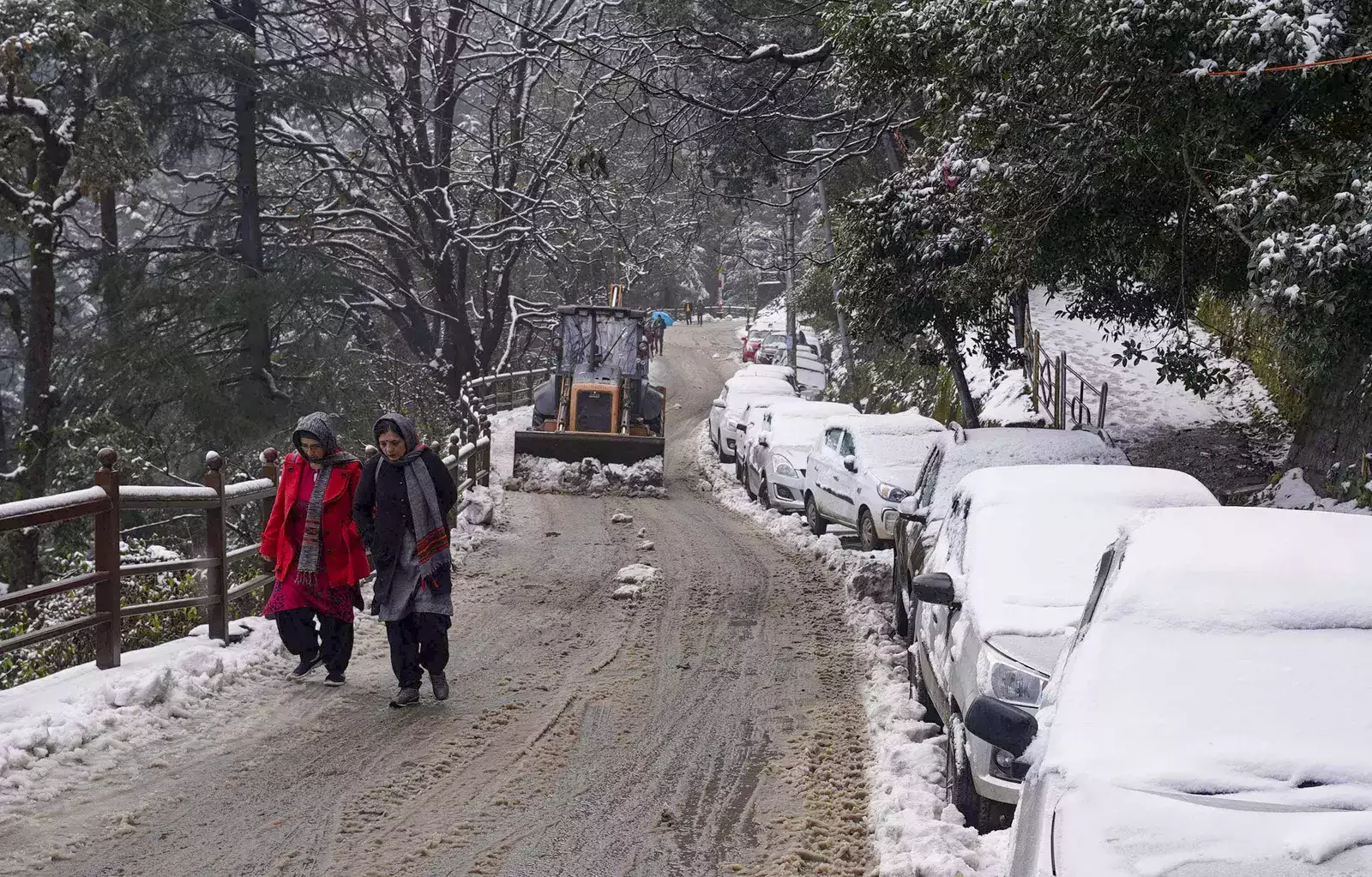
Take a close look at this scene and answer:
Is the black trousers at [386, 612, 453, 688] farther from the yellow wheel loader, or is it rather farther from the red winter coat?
the yellow wheel loader

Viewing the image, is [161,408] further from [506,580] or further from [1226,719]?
[1226,719]

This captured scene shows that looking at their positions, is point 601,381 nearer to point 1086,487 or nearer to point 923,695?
point 923,695

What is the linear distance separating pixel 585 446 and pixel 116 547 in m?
15.0

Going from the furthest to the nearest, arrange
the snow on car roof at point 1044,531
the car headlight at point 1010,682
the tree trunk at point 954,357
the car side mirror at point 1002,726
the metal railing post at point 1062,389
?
the metal railing post at point 1062,389, the tree trunk at point 954,357, the snow on car roof at point 1044,531, the car headlight at point 1010,682, the car side mirror at point 1002,726

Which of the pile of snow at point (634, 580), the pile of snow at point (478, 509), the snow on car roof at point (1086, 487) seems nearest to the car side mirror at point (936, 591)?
the snow on car roof at point (1086, 487)

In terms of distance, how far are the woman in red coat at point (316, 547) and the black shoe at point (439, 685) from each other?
2.52 ft

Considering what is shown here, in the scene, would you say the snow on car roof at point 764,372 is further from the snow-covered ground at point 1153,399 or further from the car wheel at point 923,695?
the car wheel at point 923,695

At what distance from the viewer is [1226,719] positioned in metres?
3.55

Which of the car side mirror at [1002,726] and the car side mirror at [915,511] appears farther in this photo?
the car side mirror at [915,511]

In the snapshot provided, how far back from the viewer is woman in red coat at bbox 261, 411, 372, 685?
8312mm

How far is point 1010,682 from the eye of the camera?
557cm

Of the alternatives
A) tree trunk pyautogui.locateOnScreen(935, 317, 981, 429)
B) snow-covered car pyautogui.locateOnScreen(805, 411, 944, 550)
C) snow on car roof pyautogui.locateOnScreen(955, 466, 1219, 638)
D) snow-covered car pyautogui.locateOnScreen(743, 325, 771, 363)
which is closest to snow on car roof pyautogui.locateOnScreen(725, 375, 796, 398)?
tree trunk pyautogui.locateOnScreen(935, 317, 981, 429)

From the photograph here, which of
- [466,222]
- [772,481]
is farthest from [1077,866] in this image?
[466,222]

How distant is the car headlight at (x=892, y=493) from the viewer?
1409 cm
